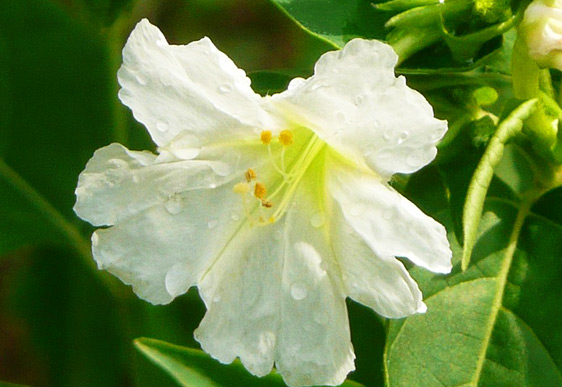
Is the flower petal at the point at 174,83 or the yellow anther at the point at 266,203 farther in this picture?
the yellow anther at the point at 266,203

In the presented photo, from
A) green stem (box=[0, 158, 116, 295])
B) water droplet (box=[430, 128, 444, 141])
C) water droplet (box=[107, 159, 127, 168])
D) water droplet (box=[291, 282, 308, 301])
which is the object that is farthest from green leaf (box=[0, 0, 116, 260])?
water droplet (box=[430, 128, 444, 141])

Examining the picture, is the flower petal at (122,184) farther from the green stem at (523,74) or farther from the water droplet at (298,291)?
the green stem at (523,74)

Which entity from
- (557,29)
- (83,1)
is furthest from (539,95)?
(83,1)

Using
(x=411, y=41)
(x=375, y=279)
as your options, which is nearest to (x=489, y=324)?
(x=375, y=279)

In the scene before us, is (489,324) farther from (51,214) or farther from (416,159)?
(51,214)

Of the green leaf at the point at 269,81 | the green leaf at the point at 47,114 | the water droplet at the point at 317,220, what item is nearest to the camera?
the water droplet at the point at 317,220

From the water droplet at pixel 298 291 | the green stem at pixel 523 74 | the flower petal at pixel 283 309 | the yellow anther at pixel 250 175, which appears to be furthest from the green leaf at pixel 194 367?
the green stem at pixel 523 74

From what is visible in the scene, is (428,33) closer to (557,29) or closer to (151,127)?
(557,29)

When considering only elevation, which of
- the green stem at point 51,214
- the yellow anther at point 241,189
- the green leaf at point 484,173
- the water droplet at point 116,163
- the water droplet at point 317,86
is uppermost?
the water droplet at point 317,86
